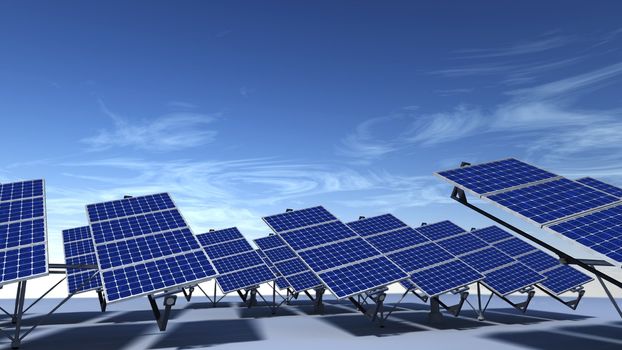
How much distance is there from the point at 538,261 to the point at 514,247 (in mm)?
1918

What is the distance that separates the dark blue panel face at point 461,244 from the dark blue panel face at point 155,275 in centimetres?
1644

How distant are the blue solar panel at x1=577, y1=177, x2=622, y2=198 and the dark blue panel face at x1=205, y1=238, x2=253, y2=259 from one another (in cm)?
2218

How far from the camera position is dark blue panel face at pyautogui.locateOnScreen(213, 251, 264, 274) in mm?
28913

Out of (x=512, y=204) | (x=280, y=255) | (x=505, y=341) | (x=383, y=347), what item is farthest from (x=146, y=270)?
(x=280, y=255)

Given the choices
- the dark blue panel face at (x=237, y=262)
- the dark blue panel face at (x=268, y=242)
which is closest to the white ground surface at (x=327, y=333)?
the dark blue panel face at (x=237, y=262)

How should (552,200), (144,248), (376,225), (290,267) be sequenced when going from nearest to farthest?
(552,200) < (144,248) < (376,225) < (290,267)

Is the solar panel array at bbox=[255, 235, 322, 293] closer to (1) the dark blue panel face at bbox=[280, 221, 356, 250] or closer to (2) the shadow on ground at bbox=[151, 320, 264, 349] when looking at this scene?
(1) the dark blue panel face at bbox=[280, 221, 356, 250]

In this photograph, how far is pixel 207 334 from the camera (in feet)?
59.9

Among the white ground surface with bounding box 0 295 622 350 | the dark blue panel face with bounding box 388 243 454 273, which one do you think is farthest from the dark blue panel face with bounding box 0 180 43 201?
the dark blue panel face with bounding box 388 243 454 273

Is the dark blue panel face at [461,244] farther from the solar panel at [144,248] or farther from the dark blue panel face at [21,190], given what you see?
the dark blue panel face at [21,190]

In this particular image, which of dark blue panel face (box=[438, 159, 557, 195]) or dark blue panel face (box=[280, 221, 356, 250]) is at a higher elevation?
dark blue panel face (box=[438, 159, 557, 195])

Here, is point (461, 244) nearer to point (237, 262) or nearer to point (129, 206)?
point (237, 262)

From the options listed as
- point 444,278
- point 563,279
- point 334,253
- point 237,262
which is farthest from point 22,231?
point 563,279

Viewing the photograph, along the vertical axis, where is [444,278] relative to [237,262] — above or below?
above
